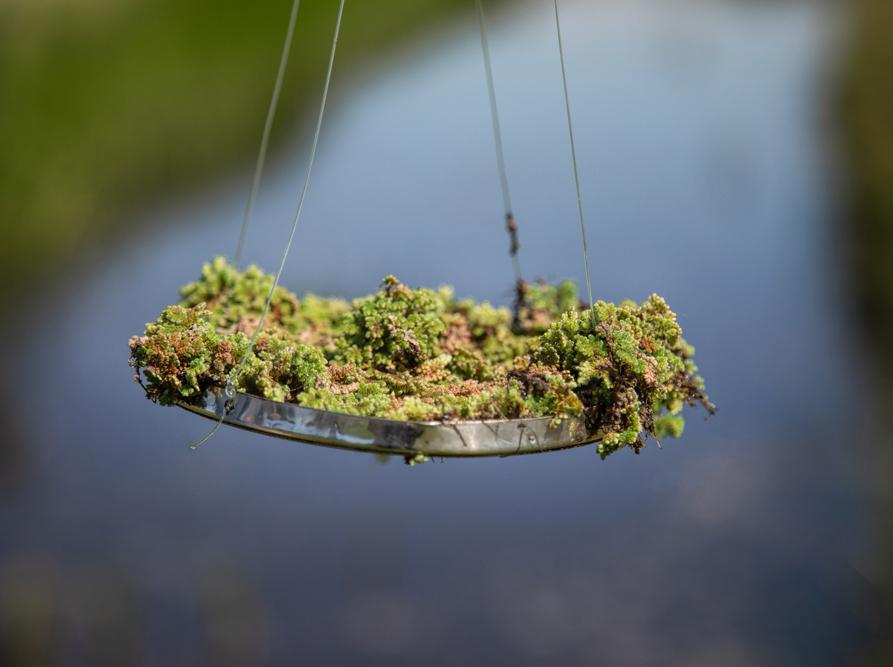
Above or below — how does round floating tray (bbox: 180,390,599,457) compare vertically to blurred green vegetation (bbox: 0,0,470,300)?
below

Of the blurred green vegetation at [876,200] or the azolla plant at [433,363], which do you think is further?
the blurred green vegetation at [876,200]

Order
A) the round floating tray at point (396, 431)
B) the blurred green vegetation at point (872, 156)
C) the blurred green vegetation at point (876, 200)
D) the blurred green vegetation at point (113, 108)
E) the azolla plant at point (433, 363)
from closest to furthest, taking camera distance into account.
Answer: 1. the round floating tray at point (396, 431)
2. the azolla plant at point (433, 363)
3. the blurred green vegetation at point (113, 108)
4. the blurred green vegetation at point (876, 200)
5. the blurred green vegetation at point (872, 156)

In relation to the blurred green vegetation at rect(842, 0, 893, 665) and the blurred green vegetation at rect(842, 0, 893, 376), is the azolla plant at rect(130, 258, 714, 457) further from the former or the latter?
the blurred green vegetation at rect(842, 0, 893, 376)

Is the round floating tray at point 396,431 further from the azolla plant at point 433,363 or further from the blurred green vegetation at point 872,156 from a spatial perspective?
the blurred green vegetation at point 872,156

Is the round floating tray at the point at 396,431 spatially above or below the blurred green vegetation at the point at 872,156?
below

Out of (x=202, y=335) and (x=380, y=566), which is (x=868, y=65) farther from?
(x=202, y=335)

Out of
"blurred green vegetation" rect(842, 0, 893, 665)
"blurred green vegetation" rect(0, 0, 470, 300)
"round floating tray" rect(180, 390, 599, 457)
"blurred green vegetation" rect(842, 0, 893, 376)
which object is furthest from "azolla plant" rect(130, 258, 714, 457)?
"blurred green vegetation" rect(842, 0, 893, 376)

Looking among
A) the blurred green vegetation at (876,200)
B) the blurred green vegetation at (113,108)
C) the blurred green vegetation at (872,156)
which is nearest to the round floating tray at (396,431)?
the blurred green vegetation at (113,108)
